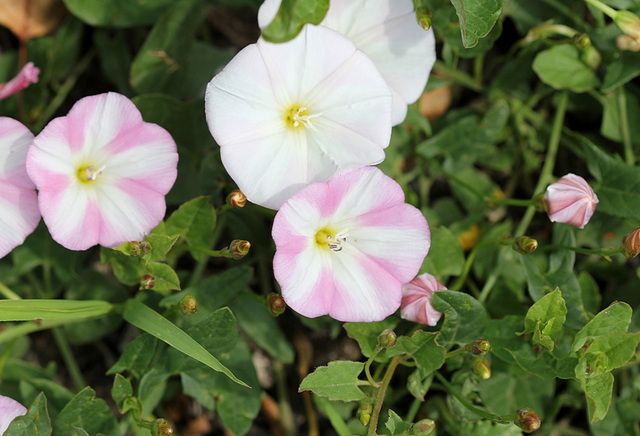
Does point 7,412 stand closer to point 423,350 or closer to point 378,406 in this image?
point 378,406

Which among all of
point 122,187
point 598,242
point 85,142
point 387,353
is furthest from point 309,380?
point 598,242

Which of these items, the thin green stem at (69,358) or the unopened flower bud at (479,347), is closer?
the unopened flower bud at (479,347)

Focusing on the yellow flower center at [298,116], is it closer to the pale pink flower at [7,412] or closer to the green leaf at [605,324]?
the green leaf at [605,324]

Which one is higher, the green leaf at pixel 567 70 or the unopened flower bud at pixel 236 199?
the green leaf at pixel 567 70

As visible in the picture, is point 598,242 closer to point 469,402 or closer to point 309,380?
point 469,402

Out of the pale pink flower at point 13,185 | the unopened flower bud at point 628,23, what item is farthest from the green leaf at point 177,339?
the unopened flower bud at point 628,23

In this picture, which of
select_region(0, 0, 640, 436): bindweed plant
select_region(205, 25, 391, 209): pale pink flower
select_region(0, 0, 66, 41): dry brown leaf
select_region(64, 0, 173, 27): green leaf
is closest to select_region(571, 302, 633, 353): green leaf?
select_region(0, 0, 640, 436): bindweed plant
